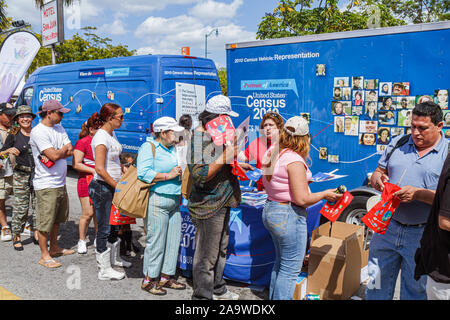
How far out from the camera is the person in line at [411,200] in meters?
2.61

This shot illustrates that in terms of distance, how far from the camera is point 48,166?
435 cm

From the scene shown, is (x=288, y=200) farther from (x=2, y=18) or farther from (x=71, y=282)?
(x=2, y=18)

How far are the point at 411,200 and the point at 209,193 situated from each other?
147 cm

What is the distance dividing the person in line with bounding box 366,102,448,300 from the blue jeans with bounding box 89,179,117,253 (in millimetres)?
2616

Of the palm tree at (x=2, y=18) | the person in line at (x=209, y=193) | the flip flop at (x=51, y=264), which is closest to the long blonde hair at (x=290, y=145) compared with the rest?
the person in line at (x=209, y=193)

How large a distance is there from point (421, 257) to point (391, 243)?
1.64ft

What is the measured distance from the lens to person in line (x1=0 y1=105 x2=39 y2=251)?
5098 millimetres

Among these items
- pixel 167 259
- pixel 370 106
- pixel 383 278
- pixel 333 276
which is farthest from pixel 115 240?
pixel 370 106

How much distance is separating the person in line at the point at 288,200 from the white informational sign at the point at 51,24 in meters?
17.4

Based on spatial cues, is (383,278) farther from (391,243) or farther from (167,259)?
(167,259)

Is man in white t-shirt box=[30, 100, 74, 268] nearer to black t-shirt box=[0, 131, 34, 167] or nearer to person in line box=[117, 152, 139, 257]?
person in line box=[117, 152, 139, 257]

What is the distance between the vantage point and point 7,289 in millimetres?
3910

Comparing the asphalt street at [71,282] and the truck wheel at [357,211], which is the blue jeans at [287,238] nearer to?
the asphalt street at [71,282]

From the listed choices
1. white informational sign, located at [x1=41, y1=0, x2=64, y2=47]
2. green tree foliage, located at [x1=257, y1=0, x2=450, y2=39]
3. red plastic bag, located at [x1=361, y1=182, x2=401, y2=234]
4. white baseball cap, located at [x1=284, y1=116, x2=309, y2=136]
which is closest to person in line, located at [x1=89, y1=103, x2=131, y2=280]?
white baseball cap, located at [x1=284, y1=116, x2=309, y2=136]
